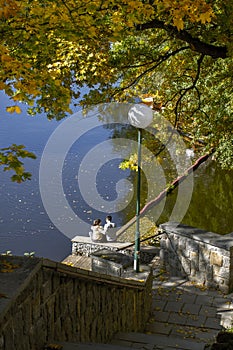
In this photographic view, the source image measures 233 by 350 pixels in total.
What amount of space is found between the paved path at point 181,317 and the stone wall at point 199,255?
0.69ft

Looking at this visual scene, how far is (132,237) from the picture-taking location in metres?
16.6

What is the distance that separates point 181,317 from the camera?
8.61 m

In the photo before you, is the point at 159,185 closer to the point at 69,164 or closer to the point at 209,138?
the point at 69,164

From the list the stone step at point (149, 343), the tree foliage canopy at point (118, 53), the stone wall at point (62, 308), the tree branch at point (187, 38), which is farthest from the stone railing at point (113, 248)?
the stone step at point (149, 343)

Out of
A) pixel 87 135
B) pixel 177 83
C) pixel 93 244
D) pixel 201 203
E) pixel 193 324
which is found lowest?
pixel 193 324

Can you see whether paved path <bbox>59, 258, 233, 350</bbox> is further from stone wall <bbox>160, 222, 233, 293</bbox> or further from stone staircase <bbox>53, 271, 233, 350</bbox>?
stone wall <bbox>160, 222, 233, 293</bbox>

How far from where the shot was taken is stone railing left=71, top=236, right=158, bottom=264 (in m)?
13.2

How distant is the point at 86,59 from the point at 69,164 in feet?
61.9

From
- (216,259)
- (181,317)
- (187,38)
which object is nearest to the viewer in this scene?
(181,317)

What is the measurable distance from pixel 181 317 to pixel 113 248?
18.2 feet

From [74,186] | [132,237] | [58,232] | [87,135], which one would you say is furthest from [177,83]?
[87,135]

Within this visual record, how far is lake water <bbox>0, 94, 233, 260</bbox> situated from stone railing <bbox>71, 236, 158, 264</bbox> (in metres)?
2.93

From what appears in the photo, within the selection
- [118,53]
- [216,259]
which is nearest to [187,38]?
[118,53]

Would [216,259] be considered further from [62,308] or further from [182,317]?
[62,308]
